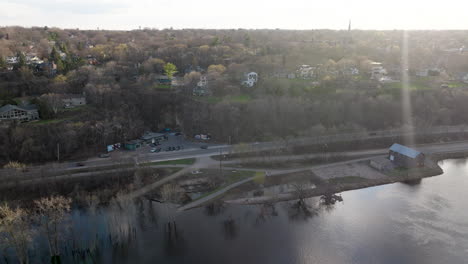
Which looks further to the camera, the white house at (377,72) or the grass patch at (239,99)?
the white house at (377,72)

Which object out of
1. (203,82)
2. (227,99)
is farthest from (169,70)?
(227,99)

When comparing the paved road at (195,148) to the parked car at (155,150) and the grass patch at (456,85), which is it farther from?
the grass patch at (456,85)

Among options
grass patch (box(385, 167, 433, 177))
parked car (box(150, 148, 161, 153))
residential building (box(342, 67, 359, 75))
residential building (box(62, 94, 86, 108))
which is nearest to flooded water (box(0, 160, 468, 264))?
grass patch (box(385, 167, 433, 177))

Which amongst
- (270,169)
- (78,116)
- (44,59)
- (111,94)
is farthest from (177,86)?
(44,59)

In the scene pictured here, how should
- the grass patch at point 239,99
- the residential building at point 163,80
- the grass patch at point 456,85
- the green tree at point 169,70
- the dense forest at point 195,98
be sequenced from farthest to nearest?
the grass patch at point 456,85, the green tree at point 169,70, the residential building at point 163,80, the grass patch at point 239,99, the dense forest at point 195,98

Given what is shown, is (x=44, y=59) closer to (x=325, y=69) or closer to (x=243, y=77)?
(x=243, y=77)

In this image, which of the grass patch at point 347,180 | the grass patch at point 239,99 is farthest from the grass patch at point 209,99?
the grass patch at point 347,180
